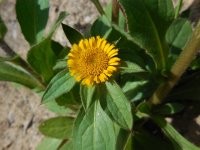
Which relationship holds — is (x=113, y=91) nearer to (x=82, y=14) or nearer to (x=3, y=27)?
(x=3, y=27)

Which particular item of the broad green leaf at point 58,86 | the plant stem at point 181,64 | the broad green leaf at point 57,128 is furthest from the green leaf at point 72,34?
the broad green leaf at point 57,128

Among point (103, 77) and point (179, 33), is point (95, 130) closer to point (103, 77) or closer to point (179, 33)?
point (103, 77)

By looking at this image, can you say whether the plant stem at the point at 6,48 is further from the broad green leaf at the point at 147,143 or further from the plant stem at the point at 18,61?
the broad green leaf at the point at 147,143

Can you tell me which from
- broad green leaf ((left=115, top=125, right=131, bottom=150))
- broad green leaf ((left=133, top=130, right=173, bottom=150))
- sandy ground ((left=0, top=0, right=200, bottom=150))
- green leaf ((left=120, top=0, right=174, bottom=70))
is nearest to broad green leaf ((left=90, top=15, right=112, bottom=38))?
green leaf ((left=120, top=0, right=174, bottom=70))

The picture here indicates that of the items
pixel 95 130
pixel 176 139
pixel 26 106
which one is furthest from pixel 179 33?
pixel 26 106

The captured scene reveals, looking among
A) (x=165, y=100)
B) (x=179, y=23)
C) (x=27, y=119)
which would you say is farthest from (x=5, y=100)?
(x=179, y=23)

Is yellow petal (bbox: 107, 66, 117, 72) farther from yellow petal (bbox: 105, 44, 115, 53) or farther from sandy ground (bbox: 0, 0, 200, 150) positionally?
sandy ground (bbox: 0, 0, 200, 150)

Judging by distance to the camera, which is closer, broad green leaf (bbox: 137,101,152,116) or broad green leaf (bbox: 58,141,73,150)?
broad green leaf (bbox: 137,101,152,116)
